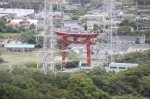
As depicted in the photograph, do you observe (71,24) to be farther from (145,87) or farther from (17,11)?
(145,87)

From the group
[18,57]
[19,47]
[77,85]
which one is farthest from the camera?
[19,47]

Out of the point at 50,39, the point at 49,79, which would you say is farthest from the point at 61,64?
the point at 49,79

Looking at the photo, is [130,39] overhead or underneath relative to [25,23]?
underneath

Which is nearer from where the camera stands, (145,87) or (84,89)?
Result: (84,89)

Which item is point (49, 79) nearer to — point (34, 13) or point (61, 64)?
point (61, 64)

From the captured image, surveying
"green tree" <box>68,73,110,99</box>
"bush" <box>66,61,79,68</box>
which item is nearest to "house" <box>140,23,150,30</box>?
"bush" <box>66,61,79,68</box>

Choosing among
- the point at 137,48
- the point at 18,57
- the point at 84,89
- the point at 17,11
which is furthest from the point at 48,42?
the point at 17,11

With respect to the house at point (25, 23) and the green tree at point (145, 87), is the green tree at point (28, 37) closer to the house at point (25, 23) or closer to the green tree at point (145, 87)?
the house at point (25, 23)

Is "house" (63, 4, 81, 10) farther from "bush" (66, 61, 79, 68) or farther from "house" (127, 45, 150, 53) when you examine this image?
"bush" (66, 61, 79, 68)

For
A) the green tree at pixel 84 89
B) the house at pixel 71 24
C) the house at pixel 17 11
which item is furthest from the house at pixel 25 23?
the green tree at pixel 84 89
